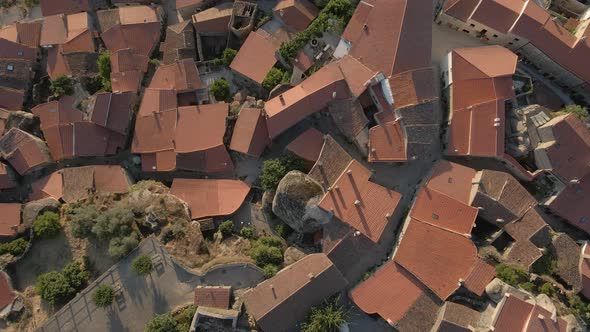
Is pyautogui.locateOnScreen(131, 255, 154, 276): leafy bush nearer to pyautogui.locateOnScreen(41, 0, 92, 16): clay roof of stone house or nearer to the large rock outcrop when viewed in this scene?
the large rock outcrop

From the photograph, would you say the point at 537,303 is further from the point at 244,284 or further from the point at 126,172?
the point at 126,172

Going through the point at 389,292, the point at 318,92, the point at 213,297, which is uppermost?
the point at 318,92

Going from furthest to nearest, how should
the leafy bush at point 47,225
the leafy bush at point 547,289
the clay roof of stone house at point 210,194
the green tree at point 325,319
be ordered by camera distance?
1. the clay roof of stone house at point 210,194
2. the leafy bush at point 47,225
3. the leafy bush at point 547,289
4. the green tree at point 325,319

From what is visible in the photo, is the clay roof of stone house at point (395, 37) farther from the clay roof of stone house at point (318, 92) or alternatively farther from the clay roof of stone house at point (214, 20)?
the clay roof of stone house at point (214, 20)

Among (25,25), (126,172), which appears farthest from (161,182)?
(25,25)

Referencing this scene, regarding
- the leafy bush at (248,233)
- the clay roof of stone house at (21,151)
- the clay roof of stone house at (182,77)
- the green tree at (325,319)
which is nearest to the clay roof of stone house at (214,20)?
the clay roof of stone house at (182,77)

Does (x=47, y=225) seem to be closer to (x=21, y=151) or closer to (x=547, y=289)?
(x=21, y=151)

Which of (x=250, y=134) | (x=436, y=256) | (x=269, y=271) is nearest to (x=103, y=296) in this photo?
(x=269, y=271)
